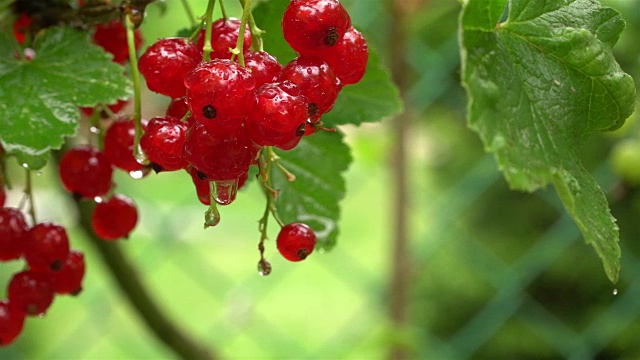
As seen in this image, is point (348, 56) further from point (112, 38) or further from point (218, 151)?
point (112, 38)

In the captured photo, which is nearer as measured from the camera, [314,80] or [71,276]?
[314,80]

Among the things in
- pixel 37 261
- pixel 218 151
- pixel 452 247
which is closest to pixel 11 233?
pixel 37 261

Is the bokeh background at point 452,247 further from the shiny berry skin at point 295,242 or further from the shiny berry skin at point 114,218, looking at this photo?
the shiny berry skin at point 295,242

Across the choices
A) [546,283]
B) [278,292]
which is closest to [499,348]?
[546,283]

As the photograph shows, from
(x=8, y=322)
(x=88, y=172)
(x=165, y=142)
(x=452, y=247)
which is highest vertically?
(x=165, y=142)

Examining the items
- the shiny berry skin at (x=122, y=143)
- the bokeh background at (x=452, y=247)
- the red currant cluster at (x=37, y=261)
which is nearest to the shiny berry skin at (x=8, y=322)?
the red currant cluster at (x=37, y=261)

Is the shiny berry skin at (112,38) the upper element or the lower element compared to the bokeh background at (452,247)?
upper

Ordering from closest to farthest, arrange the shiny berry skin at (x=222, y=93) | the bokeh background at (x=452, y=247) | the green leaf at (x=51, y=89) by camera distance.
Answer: the shiny berry skin at (x=222, y=93) < the green leaf at (x=51, y=89) < the bokeh background at (x=452, y=247)
